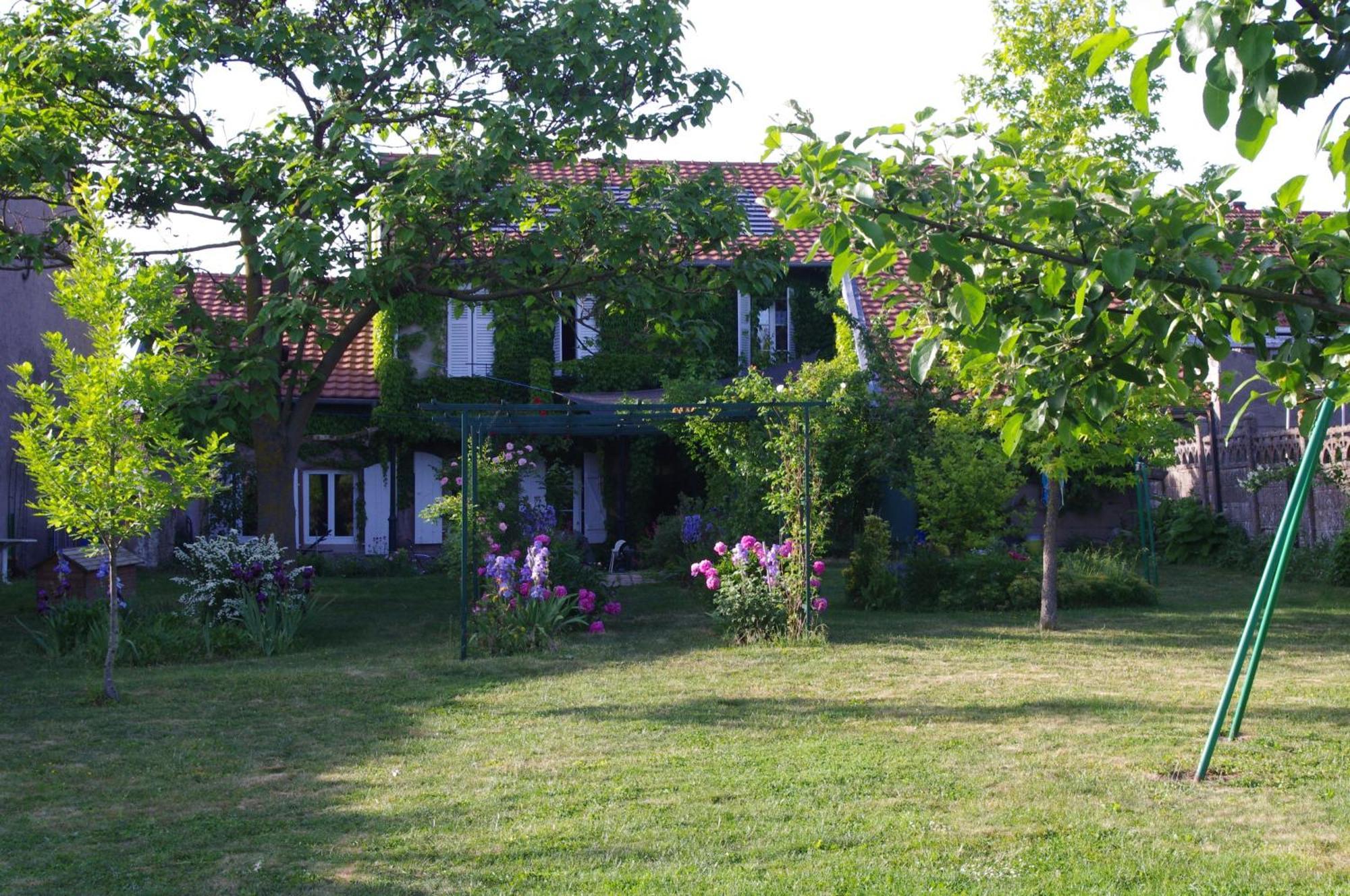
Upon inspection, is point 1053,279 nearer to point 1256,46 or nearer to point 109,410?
point 1256,46

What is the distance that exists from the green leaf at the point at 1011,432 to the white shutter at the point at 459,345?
1865cm

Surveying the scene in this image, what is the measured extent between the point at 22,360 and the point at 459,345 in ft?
22.2

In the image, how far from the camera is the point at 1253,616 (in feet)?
19.7

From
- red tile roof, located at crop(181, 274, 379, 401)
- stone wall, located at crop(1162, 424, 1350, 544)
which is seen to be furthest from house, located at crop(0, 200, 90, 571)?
stone wall, located at crop(1162, 424, 1350, 544)

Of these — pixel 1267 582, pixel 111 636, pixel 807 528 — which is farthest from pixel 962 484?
pixel 111 636

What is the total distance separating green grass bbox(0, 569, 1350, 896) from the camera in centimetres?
483

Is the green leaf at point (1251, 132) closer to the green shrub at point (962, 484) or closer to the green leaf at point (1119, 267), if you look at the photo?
the green leaf at point (1119, 267)

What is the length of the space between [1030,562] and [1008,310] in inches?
455

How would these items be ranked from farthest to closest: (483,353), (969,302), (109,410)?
(483,353), (109,410), (969,302)

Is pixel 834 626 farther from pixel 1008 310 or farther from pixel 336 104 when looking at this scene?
pixel 1008 310

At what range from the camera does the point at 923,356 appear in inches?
124

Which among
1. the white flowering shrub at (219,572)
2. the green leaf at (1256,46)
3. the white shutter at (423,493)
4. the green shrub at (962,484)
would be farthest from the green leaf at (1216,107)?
the white shutter at (423,493)

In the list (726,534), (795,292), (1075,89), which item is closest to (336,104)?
(726,534)

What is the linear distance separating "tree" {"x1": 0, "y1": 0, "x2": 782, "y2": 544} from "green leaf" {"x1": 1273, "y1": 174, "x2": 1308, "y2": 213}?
8.19 m
